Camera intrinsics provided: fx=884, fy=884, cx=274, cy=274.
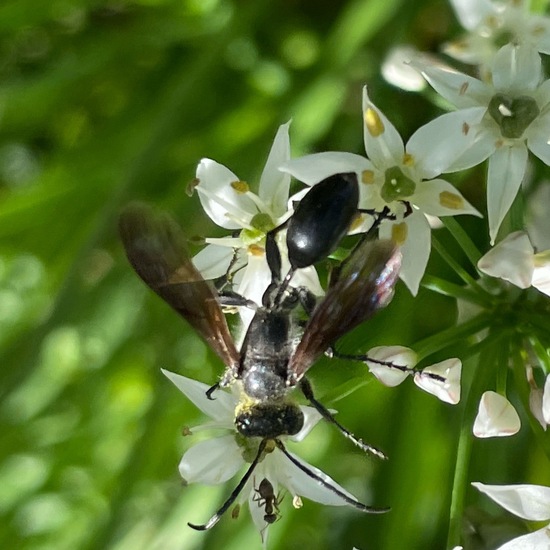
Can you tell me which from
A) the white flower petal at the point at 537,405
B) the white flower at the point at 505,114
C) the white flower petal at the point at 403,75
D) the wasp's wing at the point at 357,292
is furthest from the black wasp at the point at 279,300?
the white flower petal at the point at 403,75

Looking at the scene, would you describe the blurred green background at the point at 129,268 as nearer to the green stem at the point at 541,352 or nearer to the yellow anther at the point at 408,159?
the green stem at the point at 541,352

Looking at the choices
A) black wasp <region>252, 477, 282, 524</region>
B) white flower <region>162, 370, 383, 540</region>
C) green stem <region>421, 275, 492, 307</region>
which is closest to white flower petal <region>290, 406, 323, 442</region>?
white flower <region>162, 370, 383, 540</region>

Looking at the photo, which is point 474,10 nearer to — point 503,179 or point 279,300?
point 503,179

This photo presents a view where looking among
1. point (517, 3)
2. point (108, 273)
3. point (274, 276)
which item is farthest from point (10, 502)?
point (517, 3)

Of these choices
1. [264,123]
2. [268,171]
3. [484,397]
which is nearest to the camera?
[484,397]

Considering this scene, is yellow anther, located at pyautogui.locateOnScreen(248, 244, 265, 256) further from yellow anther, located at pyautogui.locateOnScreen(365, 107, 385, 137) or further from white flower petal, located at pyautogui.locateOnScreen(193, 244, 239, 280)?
yellow anther, located at pyautogui.locateOnScreen(365, 107, 385, 137)

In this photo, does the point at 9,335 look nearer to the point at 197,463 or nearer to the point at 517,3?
the point at 197,463

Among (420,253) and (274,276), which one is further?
(274,276)
